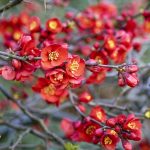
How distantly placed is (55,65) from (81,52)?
3.50 ft

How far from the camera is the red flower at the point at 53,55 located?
1.42 metres

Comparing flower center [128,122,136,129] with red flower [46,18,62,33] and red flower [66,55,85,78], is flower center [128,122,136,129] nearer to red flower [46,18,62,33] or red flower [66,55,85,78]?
red flower [66,55,85,78]

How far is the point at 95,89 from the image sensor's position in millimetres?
2609

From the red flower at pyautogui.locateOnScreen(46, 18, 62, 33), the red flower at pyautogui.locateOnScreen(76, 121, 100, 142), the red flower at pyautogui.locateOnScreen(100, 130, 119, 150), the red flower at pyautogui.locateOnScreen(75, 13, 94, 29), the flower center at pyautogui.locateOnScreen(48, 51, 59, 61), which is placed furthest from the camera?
the red flower at pyautogui.locateOnScreen(75, 13, 94, 29)

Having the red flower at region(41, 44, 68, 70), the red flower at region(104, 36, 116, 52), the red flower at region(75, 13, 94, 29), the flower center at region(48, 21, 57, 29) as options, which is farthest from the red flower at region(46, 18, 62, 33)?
the red flower at region(75, 13, 94, 29)

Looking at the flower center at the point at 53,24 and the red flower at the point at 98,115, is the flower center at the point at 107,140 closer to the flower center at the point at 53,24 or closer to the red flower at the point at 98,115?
the red flower at the point at 98,115

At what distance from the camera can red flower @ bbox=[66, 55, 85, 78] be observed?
4.65ft

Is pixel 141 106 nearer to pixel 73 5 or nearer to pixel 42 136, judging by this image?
pixel 42 136

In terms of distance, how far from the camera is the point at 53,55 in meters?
1.42

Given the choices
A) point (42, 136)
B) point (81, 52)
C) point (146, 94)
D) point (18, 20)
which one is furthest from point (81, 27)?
point (42, 136)

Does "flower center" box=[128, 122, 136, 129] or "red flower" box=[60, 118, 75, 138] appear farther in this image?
"red flower" box=[60, 118, 75, 138]

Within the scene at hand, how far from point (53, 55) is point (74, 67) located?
8 centimetres

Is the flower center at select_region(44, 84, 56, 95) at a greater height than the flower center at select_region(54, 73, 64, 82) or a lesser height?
lesser

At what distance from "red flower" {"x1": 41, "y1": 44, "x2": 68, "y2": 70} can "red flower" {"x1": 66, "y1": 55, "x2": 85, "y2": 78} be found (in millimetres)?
27
